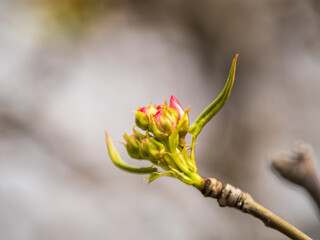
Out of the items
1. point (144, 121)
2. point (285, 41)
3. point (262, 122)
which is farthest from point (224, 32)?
point (144, 121)

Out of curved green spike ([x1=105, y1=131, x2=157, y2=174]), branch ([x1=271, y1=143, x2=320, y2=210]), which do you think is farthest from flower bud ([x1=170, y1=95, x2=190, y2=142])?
branch ([x1=271, y1=143, x2=320, y2=210])

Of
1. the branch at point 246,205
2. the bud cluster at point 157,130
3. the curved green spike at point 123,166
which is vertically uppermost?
the bud cluster at point 157,130

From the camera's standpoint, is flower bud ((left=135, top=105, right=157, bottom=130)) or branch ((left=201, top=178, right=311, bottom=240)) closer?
branch ((left=201, top=178, right=311, bottom=240))

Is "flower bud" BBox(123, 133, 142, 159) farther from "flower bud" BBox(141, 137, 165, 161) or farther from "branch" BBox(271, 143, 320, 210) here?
"branch" BBox(271, 143, 320, 210)

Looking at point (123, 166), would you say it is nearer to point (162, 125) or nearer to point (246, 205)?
point (162, 125)

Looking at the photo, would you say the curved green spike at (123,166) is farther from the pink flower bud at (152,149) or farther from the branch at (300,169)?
the branch at (300,169)

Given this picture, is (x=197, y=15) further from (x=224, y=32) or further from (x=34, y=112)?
(x=34, y=112)

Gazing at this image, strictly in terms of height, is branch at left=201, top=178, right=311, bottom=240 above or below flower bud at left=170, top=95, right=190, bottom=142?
below

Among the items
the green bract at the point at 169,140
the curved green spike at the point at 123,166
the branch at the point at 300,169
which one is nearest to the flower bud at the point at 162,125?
the green bract at the point at 169,140
